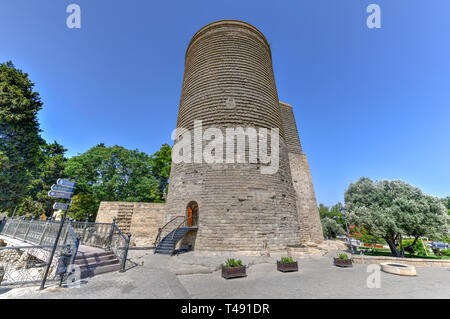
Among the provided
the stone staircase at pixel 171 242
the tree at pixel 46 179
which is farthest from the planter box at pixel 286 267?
the tree at pixel 46 179

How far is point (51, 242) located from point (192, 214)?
254 inches

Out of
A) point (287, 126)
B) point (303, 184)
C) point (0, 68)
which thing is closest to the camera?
point (0, 68)

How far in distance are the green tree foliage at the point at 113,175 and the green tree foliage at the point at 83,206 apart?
943 millimetres

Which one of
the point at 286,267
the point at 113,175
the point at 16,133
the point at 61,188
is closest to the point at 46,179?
the point at 113,175

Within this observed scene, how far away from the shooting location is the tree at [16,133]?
1341 cm

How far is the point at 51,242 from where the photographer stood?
6707 mm

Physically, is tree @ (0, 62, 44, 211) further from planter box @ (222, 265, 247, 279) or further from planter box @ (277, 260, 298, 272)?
planter box @ (277, 260, 298, 272)

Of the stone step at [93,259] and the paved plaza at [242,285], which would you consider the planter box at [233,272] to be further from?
the stone step at [93,259]

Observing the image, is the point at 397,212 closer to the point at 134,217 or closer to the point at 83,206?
the point at 134,217

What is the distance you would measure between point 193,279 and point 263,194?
6.19 meters
